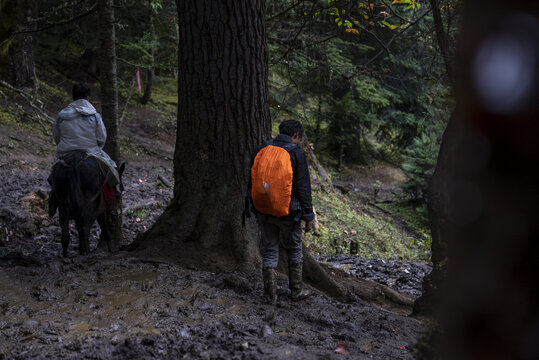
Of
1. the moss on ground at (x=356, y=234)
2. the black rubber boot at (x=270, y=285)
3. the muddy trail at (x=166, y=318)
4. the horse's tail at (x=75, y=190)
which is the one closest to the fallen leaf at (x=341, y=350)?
the muddy trail at (x=166, y=318)

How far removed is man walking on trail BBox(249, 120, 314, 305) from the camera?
5031 millimetres

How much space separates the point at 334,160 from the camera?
24.6 m

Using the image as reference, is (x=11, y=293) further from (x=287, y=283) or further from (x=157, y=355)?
(x=287, y=283)

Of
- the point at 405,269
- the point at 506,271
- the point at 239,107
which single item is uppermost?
the point at 239,107

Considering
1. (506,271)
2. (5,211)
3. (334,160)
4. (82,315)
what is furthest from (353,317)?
(334,160)

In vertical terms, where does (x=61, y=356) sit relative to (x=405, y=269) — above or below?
above

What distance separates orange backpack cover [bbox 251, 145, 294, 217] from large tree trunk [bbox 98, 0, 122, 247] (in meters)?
4.20

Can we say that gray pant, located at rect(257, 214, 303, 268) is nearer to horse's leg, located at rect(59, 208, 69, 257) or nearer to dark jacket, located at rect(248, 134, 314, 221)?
dark jacket, located at rect(248, 134, 314, 221)

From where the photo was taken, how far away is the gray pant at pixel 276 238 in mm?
5336

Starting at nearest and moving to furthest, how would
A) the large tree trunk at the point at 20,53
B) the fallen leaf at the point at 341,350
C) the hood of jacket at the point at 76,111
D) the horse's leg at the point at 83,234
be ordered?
the fallen leaf at the point at 341,350 < the hood of jacket at the point at 76,111 < the horse's leg at the point at 83,234 < the large tree trunk at the point at 20,53

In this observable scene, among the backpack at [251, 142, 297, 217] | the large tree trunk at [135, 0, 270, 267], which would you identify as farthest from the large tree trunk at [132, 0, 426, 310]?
the backpack at [251, 142, 297, 217]

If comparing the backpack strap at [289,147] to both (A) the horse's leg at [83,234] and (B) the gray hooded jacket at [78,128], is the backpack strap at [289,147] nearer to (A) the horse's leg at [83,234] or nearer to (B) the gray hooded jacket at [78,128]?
(B) the gray hooded jacket at [78,128]

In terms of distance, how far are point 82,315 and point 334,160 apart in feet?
68.2

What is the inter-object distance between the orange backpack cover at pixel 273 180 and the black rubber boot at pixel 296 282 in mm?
717
